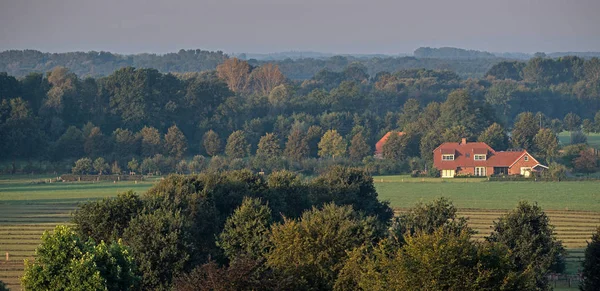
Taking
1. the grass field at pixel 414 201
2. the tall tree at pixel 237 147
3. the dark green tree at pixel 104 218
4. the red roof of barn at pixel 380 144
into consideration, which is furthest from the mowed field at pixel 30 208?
the red roof of barn at pixel 380 144

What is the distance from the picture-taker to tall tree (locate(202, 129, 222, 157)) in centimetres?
9606

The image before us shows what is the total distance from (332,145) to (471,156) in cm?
1354

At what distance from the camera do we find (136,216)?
35094mm

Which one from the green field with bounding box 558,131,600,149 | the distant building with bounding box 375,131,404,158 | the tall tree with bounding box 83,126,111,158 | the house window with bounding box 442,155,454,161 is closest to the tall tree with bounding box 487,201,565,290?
Result: the house window with bounding box 442,155,454,161

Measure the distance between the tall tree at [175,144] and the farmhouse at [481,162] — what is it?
71.2 feet

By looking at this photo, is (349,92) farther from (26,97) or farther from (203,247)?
(203,247)

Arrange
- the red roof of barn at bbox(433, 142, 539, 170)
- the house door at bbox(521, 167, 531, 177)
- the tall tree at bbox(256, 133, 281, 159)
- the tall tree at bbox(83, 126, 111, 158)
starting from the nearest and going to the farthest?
the house door at bbox(521, 167, 531, 177) → the red roof of barn at bbox(433, 142, 539, 170) → the tall tree at bbox(83, 126, 111, 158) → the tall tree at bbox(256, 133, 281, 159)

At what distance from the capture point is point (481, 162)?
3327 inches

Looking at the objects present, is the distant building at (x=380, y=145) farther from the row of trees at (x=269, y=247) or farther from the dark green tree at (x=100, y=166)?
the row of trees at (x=269, y=247)

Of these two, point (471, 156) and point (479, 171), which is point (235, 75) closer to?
point (471, 156)

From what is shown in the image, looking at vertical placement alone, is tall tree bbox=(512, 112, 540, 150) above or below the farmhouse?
above

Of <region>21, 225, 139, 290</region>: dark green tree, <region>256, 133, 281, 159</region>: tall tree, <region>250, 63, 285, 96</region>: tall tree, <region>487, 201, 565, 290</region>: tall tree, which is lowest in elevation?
<region>256, 133, 281, 159</region>: tall tree

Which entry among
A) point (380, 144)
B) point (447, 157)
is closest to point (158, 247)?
point (447, 157)

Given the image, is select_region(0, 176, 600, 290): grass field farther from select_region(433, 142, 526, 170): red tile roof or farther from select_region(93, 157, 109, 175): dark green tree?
select_region(93, 157, 109, 175): dark green tree
